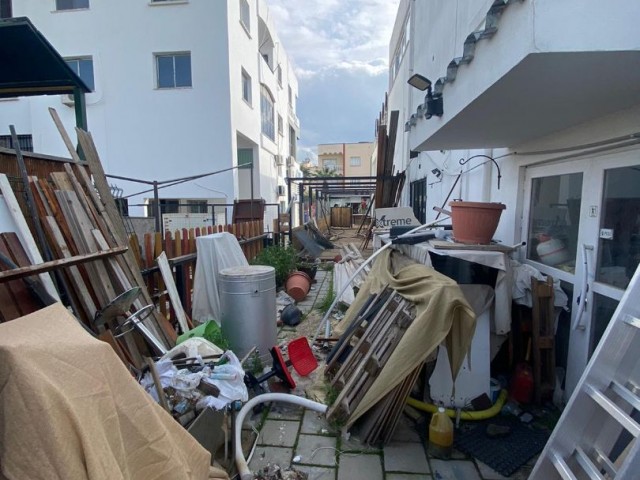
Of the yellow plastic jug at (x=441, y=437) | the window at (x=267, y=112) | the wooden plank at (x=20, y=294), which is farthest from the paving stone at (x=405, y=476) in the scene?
the window at (x=267, y=112)

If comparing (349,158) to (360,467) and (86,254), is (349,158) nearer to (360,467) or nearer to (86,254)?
(86,254)

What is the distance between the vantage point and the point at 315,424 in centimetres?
266

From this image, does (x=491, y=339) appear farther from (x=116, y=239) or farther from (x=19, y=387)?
(x=116, y=239)

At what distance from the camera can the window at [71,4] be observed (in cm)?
1060

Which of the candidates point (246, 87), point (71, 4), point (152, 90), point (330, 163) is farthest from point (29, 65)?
point (330, 163)

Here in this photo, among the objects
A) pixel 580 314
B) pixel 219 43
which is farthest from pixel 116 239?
pixel 219 43

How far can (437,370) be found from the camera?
2.74m

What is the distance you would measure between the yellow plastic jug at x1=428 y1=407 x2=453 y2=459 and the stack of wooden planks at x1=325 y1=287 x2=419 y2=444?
240mm

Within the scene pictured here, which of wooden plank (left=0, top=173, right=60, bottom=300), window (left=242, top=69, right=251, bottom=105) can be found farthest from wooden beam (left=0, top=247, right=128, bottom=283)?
window (left=242, top=69, right=251, bottom=105)

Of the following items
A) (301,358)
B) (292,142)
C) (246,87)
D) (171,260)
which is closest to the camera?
(301,358)

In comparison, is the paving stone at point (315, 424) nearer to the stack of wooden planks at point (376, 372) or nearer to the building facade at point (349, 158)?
the stack of wooden planks at point (376, 372)

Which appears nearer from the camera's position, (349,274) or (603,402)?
(603,402)

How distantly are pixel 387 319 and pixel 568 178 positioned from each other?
1.97 m

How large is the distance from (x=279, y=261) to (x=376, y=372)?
4.34 m
